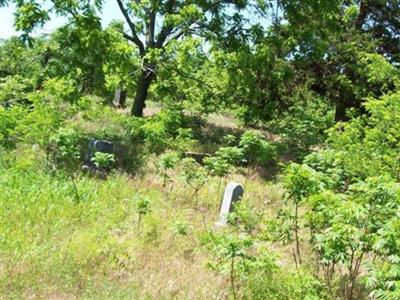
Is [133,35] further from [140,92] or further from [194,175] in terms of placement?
[194,175]

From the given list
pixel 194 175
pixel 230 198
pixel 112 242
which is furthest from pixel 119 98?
pixel 112 242

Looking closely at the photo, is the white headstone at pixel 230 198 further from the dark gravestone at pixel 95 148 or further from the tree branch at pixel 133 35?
the tree branch at pixel 133 35

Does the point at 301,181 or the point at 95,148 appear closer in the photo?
the point at 301,181

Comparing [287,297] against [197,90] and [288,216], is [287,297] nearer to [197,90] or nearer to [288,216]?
[288,216]

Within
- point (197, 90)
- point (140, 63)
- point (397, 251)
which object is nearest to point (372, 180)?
point (397, 251)

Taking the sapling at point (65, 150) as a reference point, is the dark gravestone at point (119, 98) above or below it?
above

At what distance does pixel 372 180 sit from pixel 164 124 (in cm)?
608

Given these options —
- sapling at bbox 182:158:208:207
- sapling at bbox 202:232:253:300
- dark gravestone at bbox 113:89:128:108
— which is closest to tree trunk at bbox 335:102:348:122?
dark gravestone at bbox 113:89:128:108

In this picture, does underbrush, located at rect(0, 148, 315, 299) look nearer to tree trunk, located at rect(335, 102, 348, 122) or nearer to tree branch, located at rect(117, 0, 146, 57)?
tree branch, located at rect(117, 0, 146, 57)

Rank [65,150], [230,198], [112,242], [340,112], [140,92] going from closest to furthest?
1. [112,242]
2. [230,198]
3. [65,150]
4. [140,92]
5. [340,112]

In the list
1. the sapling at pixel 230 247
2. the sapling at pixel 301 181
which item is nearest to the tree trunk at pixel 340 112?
the sapling at pixel 301 181

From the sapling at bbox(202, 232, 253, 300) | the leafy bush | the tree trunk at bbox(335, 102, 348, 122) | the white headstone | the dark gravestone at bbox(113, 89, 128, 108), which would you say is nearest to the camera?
the sapling at bbox(202, 232, 253, 300)

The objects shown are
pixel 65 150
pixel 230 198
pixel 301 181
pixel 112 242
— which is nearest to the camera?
pixel 301 181

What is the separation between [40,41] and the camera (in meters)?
12.1
